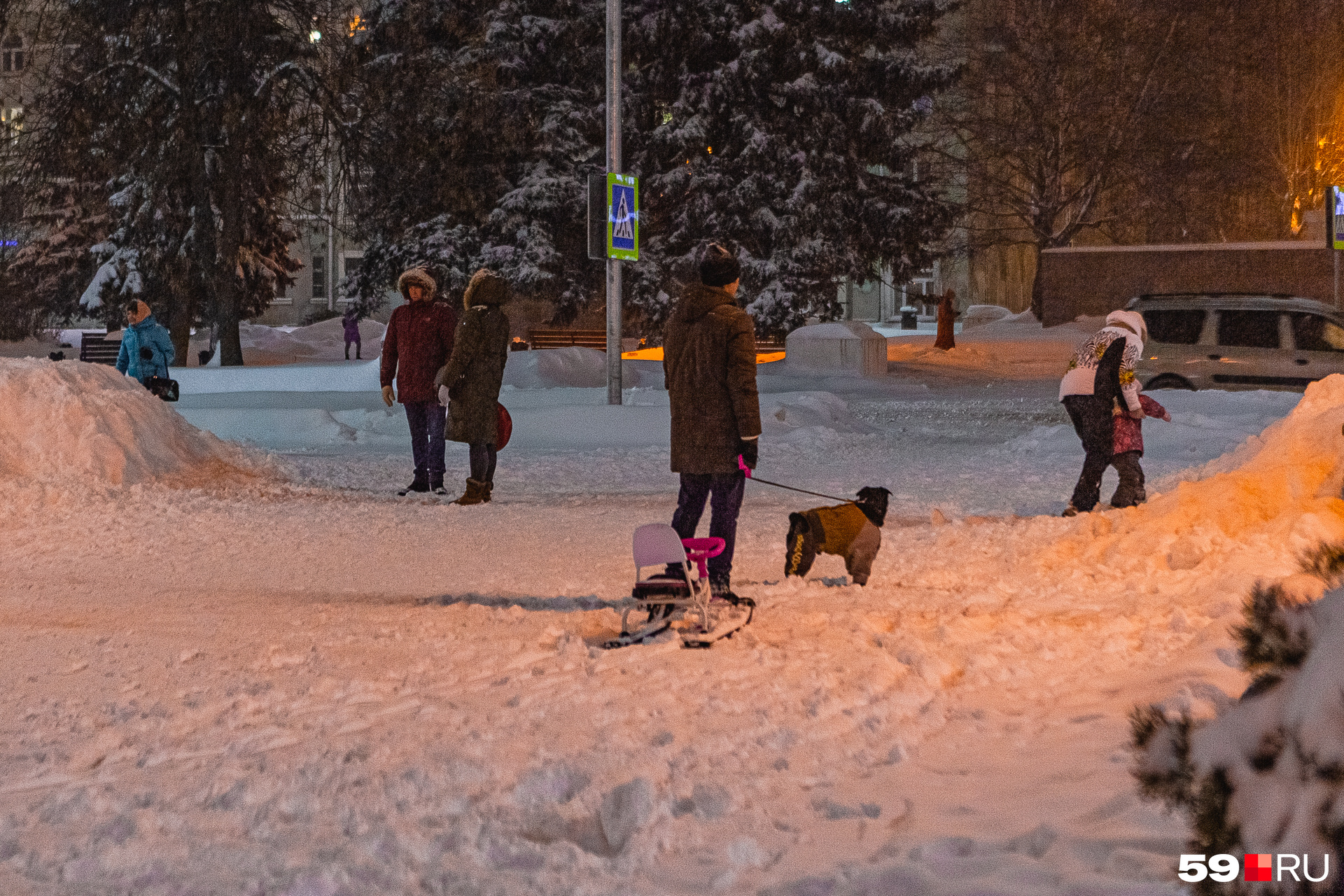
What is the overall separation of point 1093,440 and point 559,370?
14.7m

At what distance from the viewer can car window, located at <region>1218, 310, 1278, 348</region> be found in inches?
738

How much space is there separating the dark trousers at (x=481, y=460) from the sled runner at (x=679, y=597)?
477cm

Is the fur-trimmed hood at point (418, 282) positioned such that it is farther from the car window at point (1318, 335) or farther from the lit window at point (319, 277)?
the lit window at point (319, 277)

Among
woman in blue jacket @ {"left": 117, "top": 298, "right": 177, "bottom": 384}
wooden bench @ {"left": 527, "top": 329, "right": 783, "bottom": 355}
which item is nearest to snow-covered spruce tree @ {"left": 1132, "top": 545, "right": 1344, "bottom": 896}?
woman in blue jacket @ {"left": 117, "top": 298, "right": 177, "bottom": 384}

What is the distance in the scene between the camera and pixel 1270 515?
7.49 metres

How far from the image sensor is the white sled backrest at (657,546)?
19.9 feet

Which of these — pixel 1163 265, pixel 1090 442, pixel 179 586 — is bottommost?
pixel 179 586

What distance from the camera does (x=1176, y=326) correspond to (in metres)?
18.9

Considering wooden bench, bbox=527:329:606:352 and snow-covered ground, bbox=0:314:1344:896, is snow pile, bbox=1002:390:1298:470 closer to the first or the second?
snow-covered ground, bbox=0:314:1344:896

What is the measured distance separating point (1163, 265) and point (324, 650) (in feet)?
119

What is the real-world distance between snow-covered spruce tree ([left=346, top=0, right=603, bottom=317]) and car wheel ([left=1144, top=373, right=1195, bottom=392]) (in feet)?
51.1

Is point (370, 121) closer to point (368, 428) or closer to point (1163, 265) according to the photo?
point (368, 428)

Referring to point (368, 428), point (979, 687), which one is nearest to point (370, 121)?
point (368, 428)

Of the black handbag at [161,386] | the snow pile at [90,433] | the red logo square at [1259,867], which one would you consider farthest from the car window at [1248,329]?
the red logo square at [1259,867]
